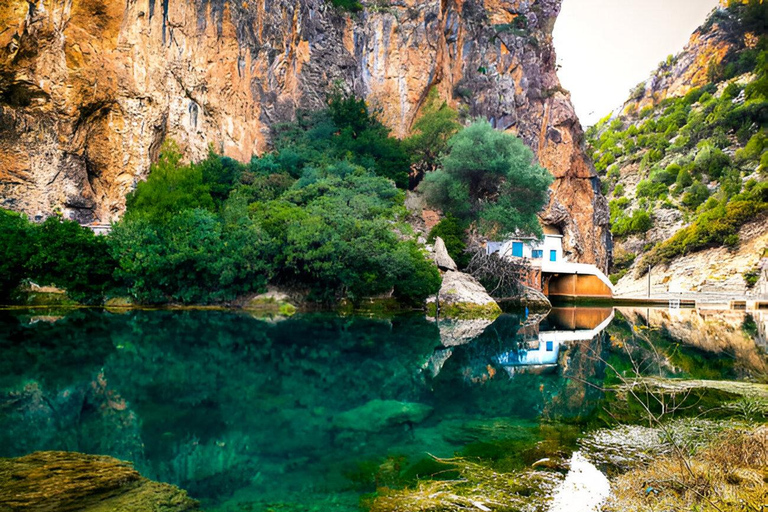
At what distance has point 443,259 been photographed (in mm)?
27297

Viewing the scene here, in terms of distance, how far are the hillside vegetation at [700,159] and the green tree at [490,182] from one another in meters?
22.9

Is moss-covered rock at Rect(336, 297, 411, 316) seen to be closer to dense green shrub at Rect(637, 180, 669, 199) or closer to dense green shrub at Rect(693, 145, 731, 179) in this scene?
dense green shrub at Rect(693, 145, 731, 179)

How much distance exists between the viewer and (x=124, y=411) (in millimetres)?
7016

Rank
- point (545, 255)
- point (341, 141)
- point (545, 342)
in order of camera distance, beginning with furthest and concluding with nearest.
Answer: point (545, 255) < point (341, 141) < point (545, 342)

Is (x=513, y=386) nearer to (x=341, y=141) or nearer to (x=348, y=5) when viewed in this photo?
(x=341, y=141)

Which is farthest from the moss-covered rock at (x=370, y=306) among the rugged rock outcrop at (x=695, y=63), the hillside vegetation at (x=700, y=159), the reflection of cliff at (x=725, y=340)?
the rugged rock outcrop at (x=695, y=63)

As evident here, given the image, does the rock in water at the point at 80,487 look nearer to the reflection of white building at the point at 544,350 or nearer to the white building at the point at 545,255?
the reflection of white building at the point at 544,350

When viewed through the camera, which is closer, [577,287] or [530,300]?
[530,300]

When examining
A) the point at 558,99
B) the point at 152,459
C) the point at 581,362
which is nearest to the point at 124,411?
the point at 152,459

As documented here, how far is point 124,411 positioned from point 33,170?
2377 centimetres

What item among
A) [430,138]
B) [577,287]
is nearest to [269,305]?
[430,138]

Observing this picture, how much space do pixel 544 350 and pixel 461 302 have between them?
11.1 m

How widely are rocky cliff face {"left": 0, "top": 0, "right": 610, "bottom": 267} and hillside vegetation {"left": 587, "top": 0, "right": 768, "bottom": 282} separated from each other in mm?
10535

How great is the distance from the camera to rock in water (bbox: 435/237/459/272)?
88.9 feet
